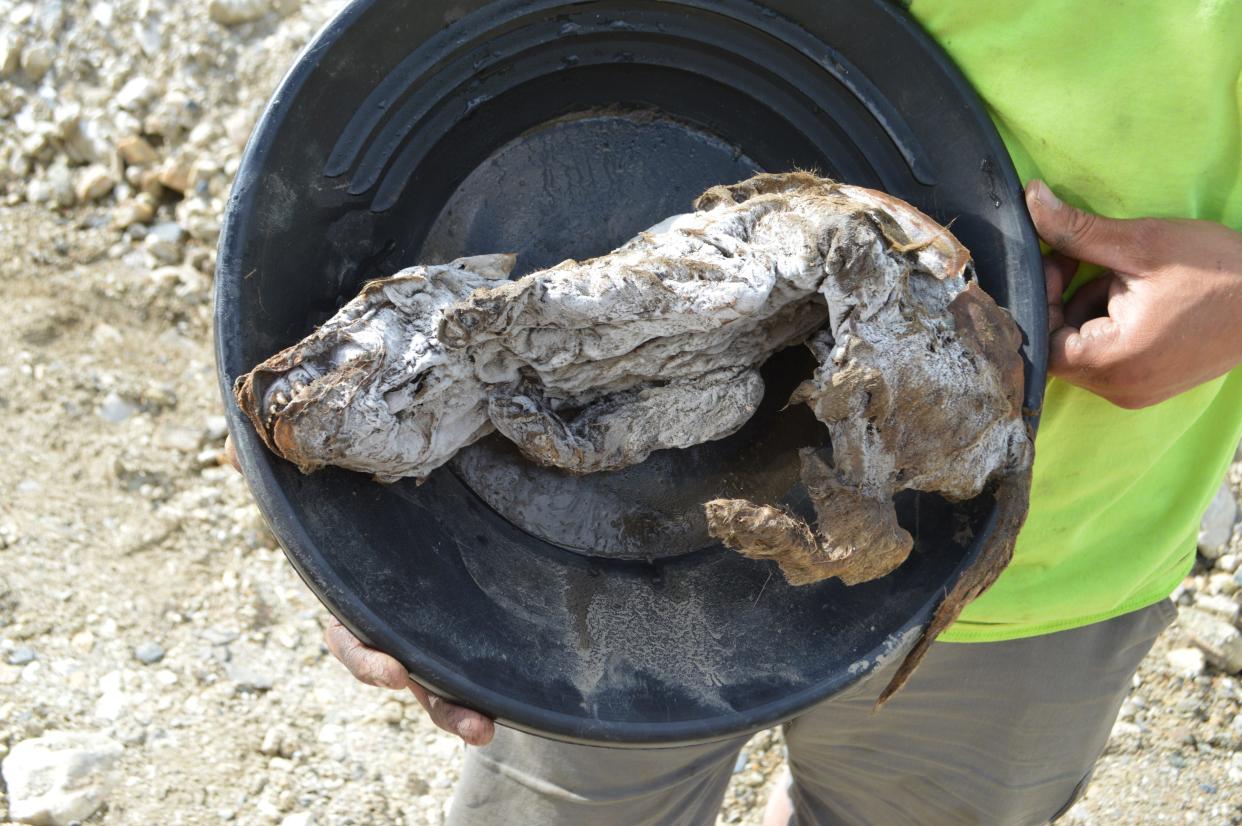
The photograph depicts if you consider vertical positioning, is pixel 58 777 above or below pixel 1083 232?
below

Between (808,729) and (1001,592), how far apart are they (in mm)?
413

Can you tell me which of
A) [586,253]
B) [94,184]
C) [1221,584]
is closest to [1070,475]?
[586,253]

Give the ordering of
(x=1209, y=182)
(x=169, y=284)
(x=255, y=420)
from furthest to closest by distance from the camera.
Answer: (x=169, y=284) < (x=1209, y=182) < (x=255, y=420)

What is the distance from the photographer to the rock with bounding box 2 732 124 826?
6.11 ft

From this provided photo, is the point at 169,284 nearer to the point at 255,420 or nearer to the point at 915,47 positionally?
the point at 255,420

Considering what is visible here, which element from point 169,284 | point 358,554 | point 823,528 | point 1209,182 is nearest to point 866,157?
point 1209,182

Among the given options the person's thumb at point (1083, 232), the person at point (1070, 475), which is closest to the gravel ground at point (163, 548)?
the person at point (1070, 475)

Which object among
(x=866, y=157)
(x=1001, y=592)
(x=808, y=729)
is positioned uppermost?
(x=866, y=157)

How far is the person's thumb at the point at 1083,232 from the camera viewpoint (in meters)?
1.22

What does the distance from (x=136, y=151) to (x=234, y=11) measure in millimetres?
516

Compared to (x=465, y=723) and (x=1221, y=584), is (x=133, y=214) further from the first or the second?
(x=1221, y=584)

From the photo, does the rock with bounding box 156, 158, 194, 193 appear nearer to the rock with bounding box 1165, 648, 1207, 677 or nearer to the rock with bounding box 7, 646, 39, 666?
the rock with bounding box 7, 646, 39, 666

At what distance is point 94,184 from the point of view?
3.14 metres

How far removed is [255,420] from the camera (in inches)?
44.5
